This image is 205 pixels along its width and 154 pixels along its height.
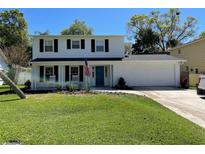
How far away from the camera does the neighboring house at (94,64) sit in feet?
93.2

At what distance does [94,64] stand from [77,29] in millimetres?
37803

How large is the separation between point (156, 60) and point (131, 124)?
20.0 metres

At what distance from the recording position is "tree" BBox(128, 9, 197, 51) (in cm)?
5562

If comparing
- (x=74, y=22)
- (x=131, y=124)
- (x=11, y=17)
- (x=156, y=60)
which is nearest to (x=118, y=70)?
(x=156, y=60)

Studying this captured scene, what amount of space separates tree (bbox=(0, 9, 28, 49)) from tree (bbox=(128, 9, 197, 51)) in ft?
62.9

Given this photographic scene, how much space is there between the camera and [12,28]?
5603 centimetres

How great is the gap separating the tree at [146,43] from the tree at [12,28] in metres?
19.5

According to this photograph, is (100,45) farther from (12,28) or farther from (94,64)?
(12,28)

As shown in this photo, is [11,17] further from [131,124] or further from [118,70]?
[131,124]

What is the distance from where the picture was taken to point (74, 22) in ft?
224

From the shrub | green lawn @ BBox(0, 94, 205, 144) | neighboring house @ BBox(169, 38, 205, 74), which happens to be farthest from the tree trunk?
neighboring house @ BBox(169, 38, 205, 74)

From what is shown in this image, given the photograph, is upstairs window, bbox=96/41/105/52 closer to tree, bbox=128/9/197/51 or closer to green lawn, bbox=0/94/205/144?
green lawn, bbox=0/94/205/144

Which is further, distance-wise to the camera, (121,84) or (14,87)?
(121,84)

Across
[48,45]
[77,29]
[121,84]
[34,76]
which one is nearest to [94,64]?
[121,84]
